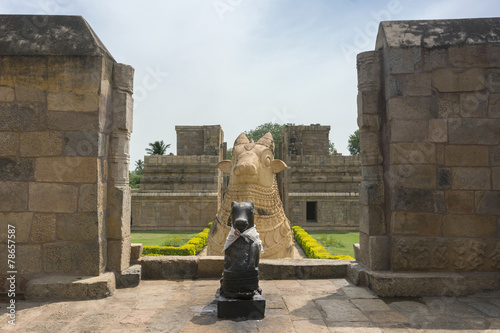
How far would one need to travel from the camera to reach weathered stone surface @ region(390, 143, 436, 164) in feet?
13.5

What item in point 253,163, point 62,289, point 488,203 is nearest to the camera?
point 62,289

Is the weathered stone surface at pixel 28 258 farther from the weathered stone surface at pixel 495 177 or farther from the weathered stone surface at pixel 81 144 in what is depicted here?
the weathered stone surface at pixel 495 177

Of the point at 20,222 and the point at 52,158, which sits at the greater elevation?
the point at 52,158

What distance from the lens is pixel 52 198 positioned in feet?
12.9

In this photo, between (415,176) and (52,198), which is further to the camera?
(415,176)

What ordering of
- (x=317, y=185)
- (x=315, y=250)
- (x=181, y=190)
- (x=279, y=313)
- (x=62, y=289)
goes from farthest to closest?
(x=317, y=185)
(x=181, y=190)
(x=315, y=250)
(x=62, y=289)
(x=279, y=313)

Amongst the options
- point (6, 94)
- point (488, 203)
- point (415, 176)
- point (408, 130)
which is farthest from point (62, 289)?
point (488, 203)

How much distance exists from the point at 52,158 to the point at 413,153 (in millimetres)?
4086

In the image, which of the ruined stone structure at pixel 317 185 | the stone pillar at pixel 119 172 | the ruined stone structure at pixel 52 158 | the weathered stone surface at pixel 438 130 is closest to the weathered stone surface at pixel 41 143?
the ruined stone structure at pixel 52 158

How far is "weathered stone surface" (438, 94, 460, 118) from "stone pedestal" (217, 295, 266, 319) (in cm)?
297

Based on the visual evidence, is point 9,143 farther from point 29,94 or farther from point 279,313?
point 279,313

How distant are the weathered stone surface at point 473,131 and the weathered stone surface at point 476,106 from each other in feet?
0.23

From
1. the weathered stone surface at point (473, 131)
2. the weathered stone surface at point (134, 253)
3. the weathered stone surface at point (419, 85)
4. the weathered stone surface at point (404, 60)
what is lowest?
the weathered stone surface at point (134, 253)

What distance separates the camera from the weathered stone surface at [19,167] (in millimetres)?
3938
